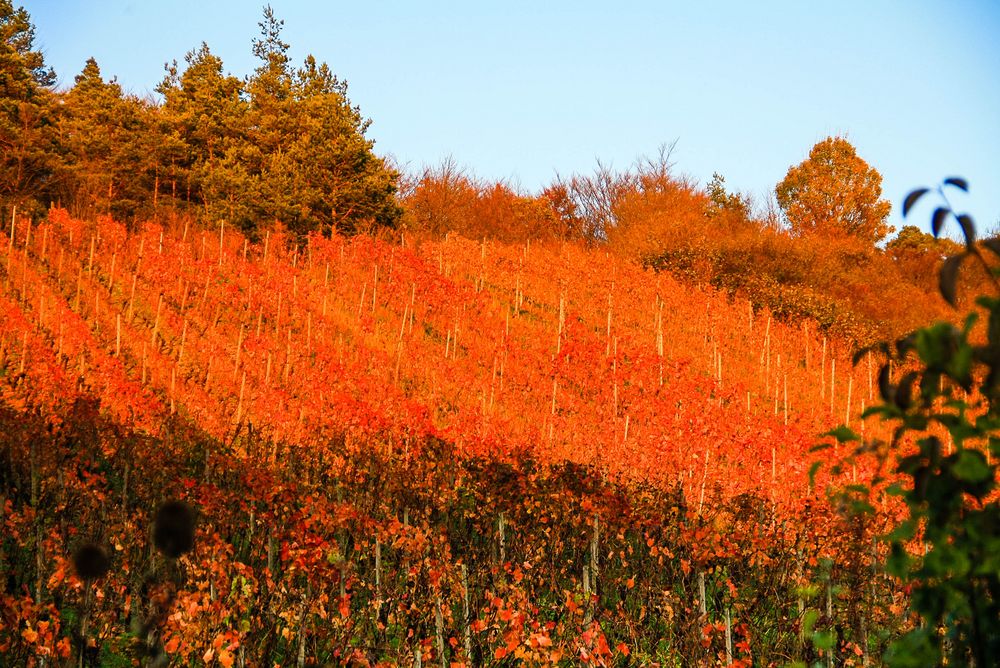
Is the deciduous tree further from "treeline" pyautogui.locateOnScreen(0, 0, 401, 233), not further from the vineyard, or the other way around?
"treeline" pyautogui.locateOnScreen(0, 0, 401, 233)

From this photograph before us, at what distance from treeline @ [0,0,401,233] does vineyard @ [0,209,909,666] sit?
65.7 inches

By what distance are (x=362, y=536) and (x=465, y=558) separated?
105 centimetres

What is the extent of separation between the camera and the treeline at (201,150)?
26.6 meters

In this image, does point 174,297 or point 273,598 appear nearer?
point 273,598

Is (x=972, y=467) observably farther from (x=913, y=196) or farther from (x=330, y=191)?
(x=330, y=191)

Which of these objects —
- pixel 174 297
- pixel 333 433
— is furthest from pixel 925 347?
pixel 174 297

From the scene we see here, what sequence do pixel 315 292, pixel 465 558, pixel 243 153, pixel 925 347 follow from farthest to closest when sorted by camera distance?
pixel 243 153, pixel 315 292, pixel 465 558, pixel 925 347

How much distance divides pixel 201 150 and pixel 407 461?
25380 millimetres

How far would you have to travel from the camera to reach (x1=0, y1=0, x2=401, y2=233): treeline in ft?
87.1

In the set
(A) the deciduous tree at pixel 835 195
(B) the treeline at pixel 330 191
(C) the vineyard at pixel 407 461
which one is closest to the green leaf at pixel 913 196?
(C) the vineyard at pixel 407 461

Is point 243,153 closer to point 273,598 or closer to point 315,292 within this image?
Answer: point 315,292

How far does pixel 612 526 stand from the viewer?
1034 cm

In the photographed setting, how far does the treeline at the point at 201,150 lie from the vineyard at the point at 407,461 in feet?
5.47

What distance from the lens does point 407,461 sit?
1264 centimetres
